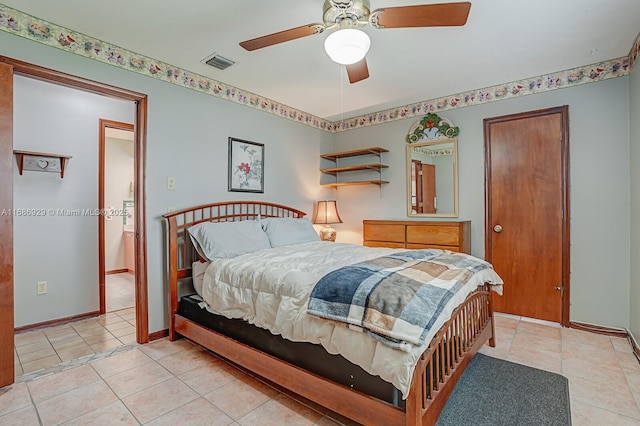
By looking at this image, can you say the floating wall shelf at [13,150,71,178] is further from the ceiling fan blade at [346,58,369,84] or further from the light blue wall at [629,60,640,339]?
the light blue wall at [629,60,640,339]

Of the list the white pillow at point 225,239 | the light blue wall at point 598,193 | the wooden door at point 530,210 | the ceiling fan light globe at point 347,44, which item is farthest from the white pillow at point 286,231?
the light blue wall at point 598,193

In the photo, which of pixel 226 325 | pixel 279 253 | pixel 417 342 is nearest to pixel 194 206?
pixel 279 253

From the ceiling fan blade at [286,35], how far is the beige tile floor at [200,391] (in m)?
2.17

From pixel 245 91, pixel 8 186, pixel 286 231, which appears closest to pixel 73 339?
pixel 8 186

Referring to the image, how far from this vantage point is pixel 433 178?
389 centimetres

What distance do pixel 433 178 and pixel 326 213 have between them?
4.78ft

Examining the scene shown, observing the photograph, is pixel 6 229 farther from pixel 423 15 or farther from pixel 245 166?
pixel 423 15

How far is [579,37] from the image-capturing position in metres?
2.41

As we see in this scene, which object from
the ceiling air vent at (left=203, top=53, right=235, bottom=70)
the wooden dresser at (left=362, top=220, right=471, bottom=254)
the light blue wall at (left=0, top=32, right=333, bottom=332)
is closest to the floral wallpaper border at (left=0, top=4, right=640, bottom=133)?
the light blue wall at (left=0, top=32, right=333, bottom=332)

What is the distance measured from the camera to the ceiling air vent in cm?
274

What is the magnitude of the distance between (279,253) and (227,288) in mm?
553

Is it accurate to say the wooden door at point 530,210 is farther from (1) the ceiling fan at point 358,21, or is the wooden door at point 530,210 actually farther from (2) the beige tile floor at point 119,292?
(2) the beige tile floor at point 119,292

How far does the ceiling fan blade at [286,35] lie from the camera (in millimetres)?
1843

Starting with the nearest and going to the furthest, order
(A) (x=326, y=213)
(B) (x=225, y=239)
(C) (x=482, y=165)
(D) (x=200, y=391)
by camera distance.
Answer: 1. (D) (x=200, y=391)
2. (B) (x=225, y=239)
3. (C) (x=482, y=165)
4. (A) (x=326, y=213)
